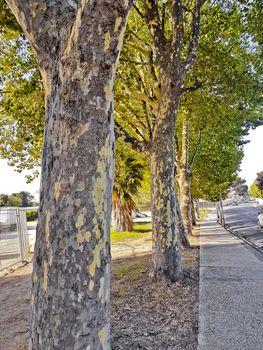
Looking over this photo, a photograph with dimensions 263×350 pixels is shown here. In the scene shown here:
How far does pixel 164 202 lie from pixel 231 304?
2129 mm

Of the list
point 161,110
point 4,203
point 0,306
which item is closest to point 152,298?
point 0,306

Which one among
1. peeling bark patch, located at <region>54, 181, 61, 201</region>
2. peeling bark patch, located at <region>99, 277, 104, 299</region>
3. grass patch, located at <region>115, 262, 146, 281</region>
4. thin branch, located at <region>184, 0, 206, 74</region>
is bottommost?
grass patch, located at <region>115, 262, 146, 281</region>

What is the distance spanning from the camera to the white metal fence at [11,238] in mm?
9199

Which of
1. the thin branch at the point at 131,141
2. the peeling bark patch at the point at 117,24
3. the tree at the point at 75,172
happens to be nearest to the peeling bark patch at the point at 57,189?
the tree at the point at 75,172

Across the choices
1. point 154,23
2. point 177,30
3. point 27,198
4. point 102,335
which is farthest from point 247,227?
point 27,198

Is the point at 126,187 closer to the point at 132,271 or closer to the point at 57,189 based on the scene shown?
the point at 132,271

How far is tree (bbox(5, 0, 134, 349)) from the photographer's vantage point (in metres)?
2.20

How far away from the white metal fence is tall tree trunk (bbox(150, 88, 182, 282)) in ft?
17.9

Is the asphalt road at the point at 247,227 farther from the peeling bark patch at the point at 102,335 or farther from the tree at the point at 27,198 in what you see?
the tree at the point at 27,198

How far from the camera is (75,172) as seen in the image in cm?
229

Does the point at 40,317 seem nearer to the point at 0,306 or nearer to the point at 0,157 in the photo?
the point at 0,306

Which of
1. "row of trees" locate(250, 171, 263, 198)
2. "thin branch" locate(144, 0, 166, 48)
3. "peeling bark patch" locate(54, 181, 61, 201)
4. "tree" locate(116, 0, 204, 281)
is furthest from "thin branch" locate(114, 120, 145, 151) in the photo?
"row of trees" locate(250, 171, 263, 198)

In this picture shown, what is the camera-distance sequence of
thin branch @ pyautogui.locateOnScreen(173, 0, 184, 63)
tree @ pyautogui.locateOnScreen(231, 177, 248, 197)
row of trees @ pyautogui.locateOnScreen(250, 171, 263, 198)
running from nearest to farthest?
thin branch @ pyautogui.locateOnScreen(173, 0, 184, 63)
row of trees @ pyautogui.locateOnScreen(250, 171, 263, 198)
tree @ pyautogui.locateOnScreen(231, 177, 248, 197)

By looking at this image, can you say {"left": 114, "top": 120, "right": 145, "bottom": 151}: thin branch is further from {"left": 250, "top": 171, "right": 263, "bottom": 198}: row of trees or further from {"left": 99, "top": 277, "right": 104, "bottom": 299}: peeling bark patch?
{"left": 250, "top": 171, "right": 263, "bottom": 198}: row of trees
